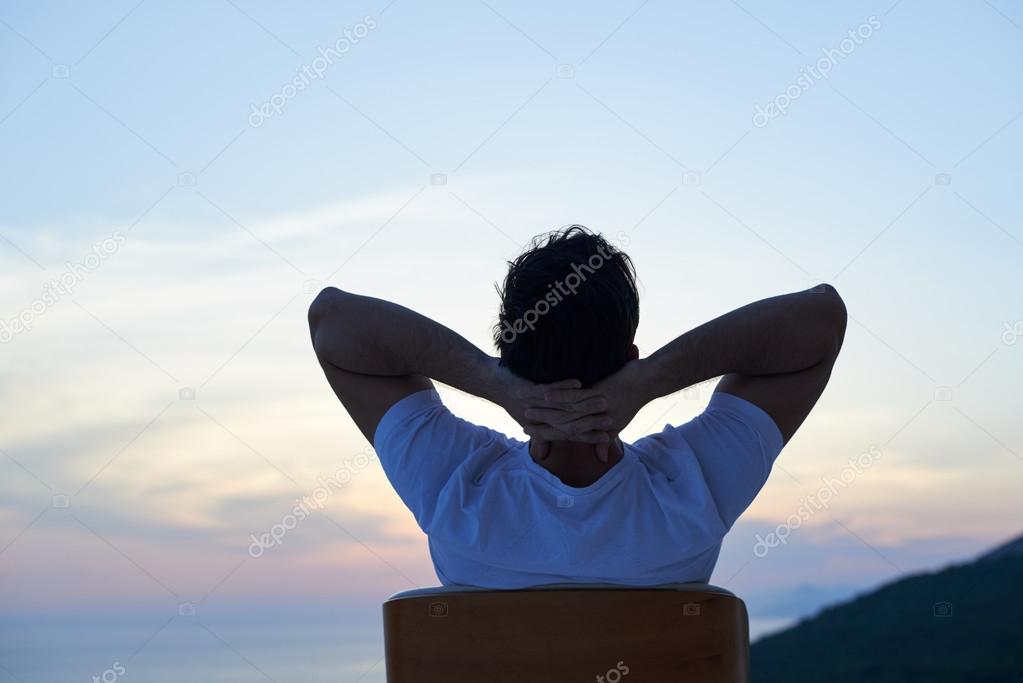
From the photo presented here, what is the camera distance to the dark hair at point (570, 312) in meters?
1.27

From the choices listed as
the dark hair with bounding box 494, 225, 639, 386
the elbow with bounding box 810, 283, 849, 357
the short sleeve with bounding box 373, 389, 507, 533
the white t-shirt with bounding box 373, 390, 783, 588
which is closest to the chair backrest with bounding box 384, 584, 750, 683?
the white t-shirt with bounding box 373, 390, 783, 588

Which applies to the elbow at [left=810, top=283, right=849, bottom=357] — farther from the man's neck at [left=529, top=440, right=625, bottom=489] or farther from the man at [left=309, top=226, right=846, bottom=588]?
the man's neck at [left=529, top=440, right=625, bottom=489]

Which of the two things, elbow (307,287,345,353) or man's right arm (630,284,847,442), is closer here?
man's right arm (630,284,847,442)

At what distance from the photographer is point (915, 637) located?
6.57 metres

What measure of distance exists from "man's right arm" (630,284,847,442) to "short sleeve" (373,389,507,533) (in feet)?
0.98

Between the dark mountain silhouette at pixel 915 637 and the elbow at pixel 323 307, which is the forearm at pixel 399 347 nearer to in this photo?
the elbow at pixel 323 307

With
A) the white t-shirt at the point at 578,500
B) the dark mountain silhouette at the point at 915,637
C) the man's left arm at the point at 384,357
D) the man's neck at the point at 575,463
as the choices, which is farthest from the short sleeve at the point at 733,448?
the dark mountain silhouette at the point at 915,637

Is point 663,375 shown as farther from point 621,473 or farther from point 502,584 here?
point 502,584

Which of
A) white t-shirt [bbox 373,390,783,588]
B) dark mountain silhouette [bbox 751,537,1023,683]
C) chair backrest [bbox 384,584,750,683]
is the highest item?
dark mountain silhouette [bbox 751,537,1023,683]

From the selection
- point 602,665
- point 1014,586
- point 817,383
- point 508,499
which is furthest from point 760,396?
point 1014,586

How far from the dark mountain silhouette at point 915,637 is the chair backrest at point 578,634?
5.38 m

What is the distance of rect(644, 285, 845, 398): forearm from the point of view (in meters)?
1.39

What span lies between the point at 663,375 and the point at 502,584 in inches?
15.4

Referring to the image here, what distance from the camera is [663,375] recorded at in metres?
1.37
